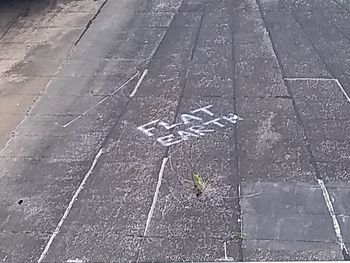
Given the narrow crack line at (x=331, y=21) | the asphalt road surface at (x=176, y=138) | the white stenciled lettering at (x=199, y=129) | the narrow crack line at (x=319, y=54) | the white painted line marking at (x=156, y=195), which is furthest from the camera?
the narrow crack line at (x=331, y=21)

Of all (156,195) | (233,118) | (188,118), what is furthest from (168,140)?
(156,195)

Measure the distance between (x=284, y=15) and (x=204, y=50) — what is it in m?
3.61

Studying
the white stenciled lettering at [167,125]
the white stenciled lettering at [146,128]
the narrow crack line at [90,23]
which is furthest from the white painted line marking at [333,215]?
the narrow crack line at [90,23]

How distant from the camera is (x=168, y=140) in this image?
10328mm

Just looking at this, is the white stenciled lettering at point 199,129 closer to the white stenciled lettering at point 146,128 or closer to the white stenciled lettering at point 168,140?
the white stenciled lettering at point 168,140

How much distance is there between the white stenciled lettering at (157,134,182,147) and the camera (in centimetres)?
1023

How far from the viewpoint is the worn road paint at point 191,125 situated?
34.1ft

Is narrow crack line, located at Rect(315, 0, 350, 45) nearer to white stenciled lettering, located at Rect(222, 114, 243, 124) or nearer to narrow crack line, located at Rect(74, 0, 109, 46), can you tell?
white stenciled lettering, located at Rect(222, 114, 243, 124)

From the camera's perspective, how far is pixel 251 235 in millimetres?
7887

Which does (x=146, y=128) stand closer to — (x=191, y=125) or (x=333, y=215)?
(x=191, y=125)

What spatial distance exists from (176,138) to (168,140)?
0.51ft

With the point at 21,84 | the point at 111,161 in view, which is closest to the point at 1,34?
the point at 21,84

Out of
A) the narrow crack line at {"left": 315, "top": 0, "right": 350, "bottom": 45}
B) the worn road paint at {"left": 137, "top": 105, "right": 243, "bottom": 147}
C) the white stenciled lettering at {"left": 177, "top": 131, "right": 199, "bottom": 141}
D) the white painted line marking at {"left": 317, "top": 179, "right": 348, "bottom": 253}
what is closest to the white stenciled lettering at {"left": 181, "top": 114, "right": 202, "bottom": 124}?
the worn road paint at {"left": 137, "top": 105, "right": 243, "bottom": 147}

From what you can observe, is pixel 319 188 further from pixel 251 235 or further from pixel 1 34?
pixel 1 34
